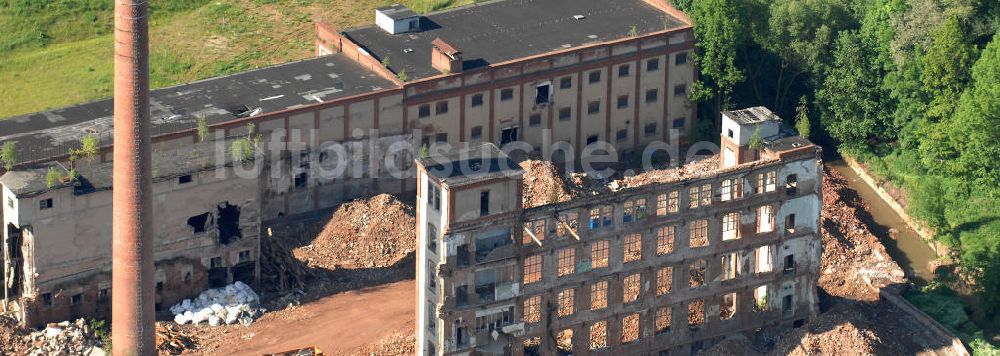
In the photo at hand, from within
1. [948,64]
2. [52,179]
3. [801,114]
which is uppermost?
[52,179]

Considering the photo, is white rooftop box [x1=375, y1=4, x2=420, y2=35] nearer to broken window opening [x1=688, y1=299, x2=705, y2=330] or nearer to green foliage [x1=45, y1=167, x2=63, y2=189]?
green foliage [x1=45, y1=167, x2=63, y2=189]

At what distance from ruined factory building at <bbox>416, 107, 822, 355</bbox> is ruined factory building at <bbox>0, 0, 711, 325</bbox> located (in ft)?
55.9

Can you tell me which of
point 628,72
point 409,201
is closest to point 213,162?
point 409,201

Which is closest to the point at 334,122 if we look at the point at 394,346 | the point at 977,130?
the point at 394,346

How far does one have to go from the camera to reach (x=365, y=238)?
13038 cm

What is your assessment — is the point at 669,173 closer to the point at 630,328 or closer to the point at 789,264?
the point at 789,264

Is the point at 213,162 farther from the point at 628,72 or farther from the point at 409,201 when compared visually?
the point at 628,72

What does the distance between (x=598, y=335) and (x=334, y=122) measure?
73.4 feet

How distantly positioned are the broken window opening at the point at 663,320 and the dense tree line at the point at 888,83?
18.5 meters

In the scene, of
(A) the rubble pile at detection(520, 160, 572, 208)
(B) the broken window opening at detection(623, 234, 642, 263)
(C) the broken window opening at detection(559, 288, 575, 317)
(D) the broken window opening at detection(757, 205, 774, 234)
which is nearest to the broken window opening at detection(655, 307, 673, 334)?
(B) the broken window opening at detection(623, 234, 642, 263)

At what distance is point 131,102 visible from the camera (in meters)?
110

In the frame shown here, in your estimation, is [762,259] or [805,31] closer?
[762,259]

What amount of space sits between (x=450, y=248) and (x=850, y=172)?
43710 mm

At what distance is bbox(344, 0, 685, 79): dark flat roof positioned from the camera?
13912cm
